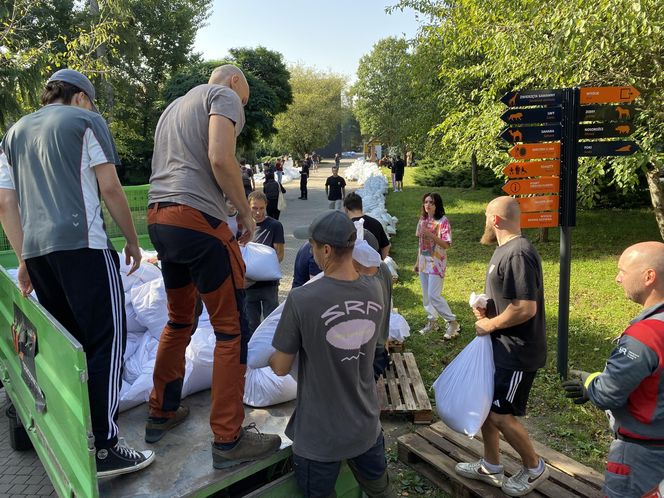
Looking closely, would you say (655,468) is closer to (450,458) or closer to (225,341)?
(450,458)

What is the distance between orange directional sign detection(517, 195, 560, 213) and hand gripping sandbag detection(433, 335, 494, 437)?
2280mm

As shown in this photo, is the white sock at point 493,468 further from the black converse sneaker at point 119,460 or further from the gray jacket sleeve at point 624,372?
the black converse sneaker at point 119,460

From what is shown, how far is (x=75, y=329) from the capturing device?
258 centimetres

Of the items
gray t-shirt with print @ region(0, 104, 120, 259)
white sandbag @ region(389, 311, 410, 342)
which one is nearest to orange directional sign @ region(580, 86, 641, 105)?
white sandbag @ region(389, 311, 410, 342)

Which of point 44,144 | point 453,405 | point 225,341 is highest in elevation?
point 44,144

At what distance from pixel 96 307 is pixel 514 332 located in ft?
7.66

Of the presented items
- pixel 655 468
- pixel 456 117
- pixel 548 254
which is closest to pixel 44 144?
pixel 655 468

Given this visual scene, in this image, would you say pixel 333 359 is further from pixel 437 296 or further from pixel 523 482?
pixel 437 296

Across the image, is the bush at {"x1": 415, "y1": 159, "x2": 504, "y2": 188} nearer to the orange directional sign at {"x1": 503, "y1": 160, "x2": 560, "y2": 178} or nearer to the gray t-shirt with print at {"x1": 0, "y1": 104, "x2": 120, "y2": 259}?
the orange directional sign at {"x1": 503, "y1": 160, "x2": 560, "y2": 178}

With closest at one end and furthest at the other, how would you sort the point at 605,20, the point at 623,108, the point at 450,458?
the point at 450,458, the point at 623,108, the point at 605,20

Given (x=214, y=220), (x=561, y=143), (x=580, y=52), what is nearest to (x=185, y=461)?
(x=214, y=220)

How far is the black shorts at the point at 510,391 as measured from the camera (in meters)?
3.18

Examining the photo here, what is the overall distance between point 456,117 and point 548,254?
3512 millimetres

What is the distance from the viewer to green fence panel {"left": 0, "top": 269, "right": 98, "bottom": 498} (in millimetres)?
1984
